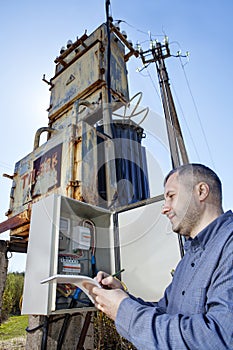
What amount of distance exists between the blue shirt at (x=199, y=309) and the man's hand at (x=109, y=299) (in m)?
0.03

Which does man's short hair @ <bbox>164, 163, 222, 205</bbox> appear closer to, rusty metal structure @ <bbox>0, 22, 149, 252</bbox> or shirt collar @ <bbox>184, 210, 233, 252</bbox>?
shirt collar @ <bbox>184, 210, 233, 252</bbox>

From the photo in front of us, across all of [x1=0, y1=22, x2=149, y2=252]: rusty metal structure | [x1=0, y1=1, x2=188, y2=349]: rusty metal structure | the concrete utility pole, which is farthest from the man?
the concrete utility pole

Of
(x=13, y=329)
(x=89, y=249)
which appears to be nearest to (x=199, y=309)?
(x=89, y=249)

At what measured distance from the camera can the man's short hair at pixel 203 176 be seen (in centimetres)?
99

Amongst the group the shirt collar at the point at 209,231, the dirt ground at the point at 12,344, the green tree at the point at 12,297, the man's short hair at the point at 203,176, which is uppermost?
the man's short hair at the point at 203,176

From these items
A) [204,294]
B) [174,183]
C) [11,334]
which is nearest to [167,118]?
[174,183]

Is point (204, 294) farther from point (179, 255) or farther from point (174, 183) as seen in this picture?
point (179, 255)

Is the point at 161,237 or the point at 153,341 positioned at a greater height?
the point at 161,237

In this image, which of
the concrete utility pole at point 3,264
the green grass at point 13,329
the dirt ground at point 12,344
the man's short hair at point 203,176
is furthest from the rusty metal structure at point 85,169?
the green grass at point 13,329

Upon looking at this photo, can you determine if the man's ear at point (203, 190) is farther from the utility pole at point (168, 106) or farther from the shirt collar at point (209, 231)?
the utility pole at point (168, 106)

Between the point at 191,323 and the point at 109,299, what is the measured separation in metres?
0.29

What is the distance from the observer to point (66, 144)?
98.4 inches

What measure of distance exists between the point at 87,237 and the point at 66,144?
3.39 feet

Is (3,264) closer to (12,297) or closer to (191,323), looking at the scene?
(191,323)
